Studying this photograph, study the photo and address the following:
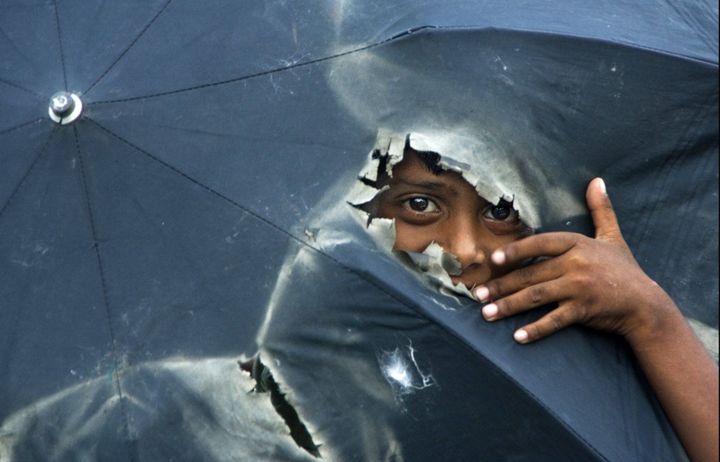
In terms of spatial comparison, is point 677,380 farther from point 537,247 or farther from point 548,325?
point 537,247

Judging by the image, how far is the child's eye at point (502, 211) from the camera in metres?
2.71

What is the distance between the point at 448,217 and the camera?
2801mm

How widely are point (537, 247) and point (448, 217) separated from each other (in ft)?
1.04

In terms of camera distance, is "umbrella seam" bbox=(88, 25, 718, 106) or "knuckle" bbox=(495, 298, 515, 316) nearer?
"knuckle" bbox=(495, 298, 515, 316)

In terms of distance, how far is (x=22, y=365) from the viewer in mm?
2547

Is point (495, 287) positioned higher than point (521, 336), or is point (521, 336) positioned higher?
point (495, 287)

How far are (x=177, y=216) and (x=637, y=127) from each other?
1.24 metres

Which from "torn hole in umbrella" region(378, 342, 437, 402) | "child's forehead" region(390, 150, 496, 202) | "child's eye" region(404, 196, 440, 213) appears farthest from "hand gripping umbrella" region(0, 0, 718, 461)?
"child's eye" region(404, 196, 440, 213)

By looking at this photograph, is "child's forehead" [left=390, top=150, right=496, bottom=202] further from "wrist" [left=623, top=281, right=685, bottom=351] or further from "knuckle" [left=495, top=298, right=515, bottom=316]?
"wrist" [left=623, top=281, right=685, bottom=351]

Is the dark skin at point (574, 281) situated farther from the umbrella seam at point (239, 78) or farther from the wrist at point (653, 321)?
the umbrella seam at point (239, 78)

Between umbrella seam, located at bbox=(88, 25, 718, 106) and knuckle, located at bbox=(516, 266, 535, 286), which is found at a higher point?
umbrella seam, located at bbox=(88, 25, 718, 106)

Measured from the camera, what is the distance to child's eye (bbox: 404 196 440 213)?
2.78 meters

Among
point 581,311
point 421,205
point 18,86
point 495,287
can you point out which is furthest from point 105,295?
point 581,311

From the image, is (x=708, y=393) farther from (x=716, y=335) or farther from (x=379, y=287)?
(x=379, y=287)
